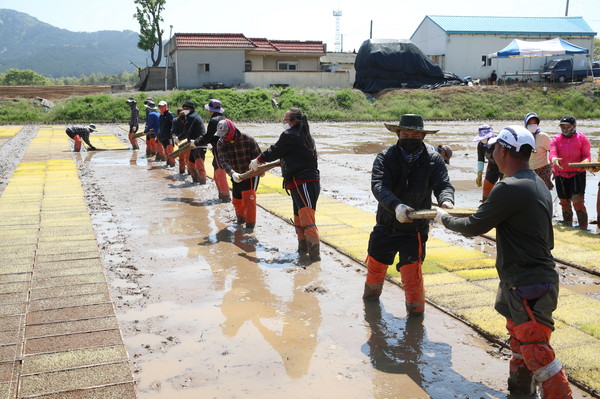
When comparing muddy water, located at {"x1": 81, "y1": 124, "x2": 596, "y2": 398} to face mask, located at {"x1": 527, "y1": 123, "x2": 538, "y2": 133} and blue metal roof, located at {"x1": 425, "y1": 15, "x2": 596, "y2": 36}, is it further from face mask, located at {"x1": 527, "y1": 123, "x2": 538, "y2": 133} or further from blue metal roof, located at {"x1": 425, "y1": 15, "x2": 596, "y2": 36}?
blue metal roof, located at {"x1": 425, "y1": 15, "x2": 596, "y2": 36}

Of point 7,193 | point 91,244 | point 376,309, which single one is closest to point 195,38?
point 7,193

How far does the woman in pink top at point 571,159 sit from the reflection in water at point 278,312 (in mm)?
4391

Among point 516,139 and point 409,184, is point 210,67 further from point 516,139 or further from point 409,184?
point 516,139

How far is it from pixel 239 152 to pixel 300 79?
124ft

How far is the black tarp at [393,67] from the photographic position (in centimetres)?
4450

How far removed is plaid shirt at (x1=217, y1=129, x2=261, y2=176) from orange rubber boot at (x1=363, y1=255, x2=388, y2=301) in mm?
3537

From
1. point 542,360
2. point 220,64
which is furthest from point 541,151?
point 220,64

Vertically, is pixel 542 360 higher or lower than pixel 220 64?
lower

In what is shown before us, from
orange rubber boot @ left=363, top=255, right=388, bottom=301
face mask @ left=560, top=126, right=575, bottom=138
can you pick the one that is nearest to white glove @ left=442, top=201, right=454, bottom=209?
orange rubber boot @ left=363, top=255, right=388, bottom=301

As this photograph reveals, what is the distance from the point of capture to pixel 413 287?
5.51 meters

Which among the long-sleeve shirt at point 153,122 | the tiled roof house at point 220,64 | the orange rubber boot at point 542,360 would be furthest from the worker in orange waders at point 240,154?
the tiled roof house at point 220,64

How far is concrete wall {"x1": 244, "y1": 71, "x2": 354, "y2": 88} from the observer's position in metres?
45.4

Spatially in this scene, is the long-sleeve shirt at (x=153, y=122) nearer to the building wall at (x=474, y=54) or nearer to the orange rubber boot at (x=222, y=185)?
the orange rubber boot at (x=222, y=185)

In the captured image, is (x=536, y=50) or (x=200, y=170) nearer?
(x=200, y=170)
